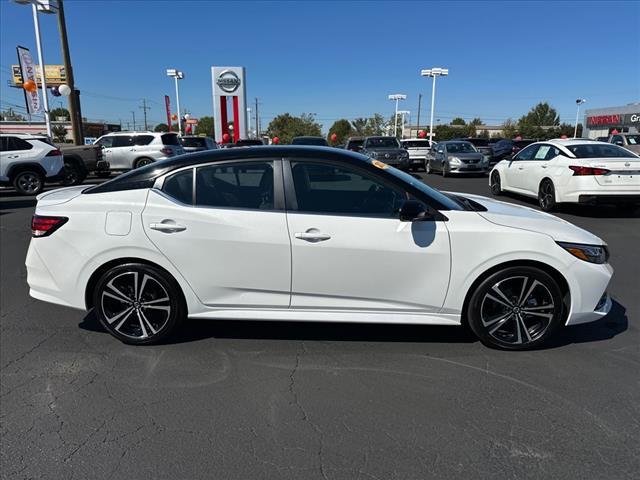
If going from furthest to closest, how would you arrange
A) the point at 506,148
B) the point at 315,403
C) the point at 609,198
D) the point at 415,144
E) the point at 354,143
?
the point at 506,148 < the point at 415,144 < the point at 354,143 < the point at 609,198 < the point at 315,403

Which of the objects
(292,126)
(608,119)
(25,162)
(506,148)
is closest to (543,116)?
(608,119)

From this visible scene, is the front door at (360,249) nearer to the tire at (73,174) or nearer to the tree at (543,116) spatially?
the tire at (73,174)

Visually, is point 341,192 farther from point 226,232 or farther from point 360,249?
point 226,232

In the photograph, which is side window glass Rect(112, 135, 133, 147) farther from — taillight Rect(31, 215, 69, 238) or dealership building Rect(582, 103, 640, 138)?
dealership building Rect(582, 103, 640, 138)

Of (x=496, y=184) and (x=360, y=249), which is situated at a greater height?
(x=360, y=249)

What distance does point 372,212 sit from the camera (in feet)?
10.9

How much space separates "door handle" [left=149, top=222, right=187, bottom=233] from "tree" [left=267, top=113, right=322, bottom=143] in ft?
221

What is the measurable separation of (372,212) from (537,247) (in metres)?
1.24

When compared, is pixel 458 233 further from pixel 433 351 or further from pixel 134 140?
pixel 134 140

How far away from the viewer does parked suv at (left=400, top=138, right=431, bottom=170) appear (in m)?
22.9

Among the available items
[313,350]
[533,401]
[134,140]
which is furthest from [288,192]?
[134,140]

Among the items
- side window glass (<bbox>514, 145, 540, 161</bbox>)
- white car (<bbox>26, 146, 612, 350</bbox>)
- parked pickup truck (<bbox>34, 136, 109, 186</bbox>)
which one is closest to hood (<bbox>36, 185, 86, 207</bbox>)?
white car (<bbox>26, 146, 612, 350</bbox>)

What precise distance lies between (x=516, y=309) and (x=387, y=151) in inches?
→ 654

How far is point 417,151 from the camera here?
75.2 feet
